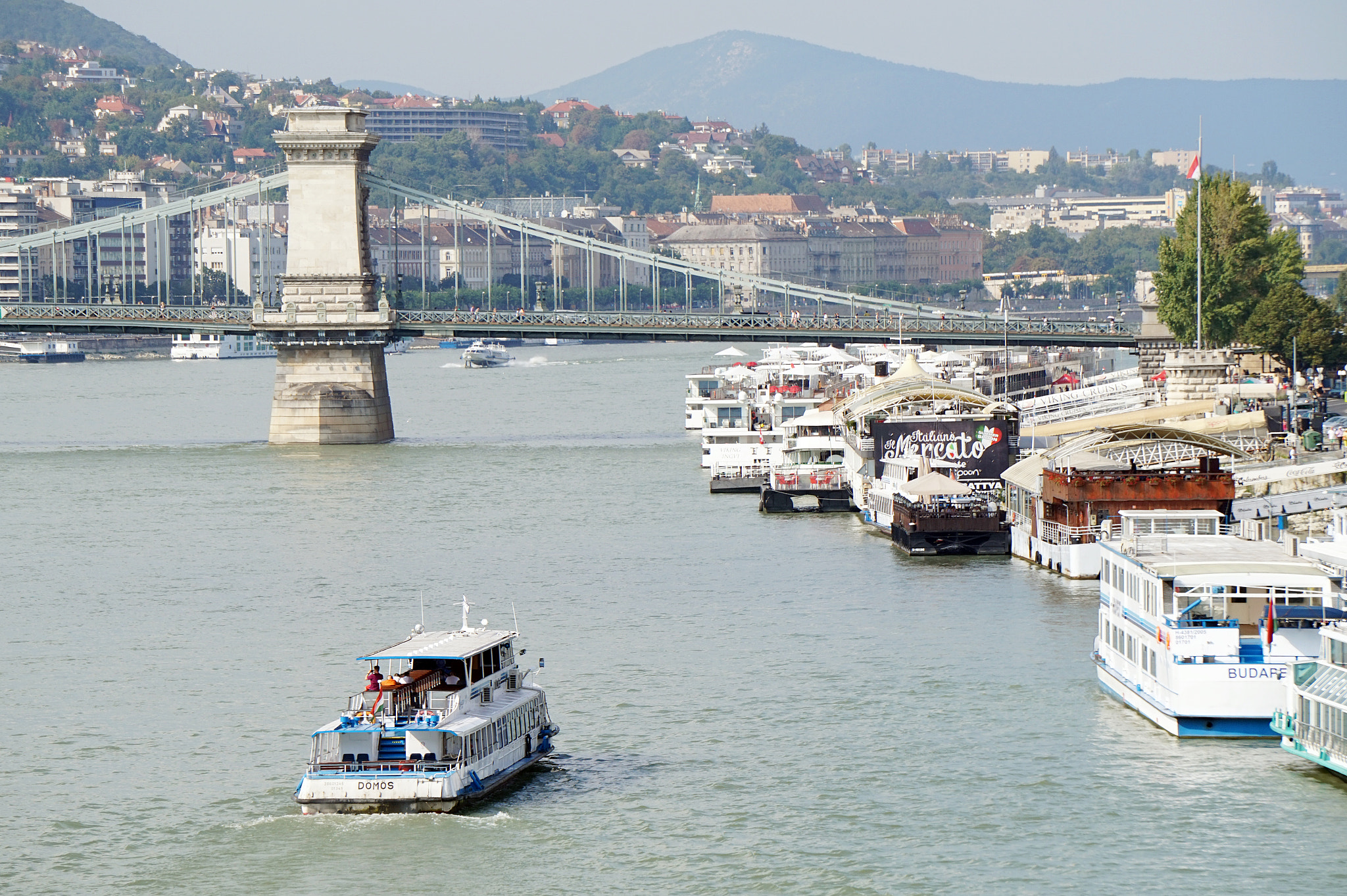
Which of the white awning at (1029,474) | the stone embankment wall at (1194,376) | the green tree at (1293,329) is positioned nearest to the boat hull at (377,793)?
the white awning at (1029,474)

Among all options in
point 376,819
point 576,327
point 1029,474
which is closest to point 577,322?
point 576,327

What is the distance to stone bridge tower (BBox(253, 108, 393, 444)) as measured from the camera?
6519 cm

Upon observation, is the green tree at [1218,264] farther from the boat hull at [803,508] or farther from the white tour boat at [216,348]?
the white tour boat at [216,348]

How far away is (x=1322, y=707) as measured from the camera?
22.5m

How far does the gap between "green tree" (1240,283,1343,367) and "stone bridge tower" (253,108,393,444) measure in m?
26.9

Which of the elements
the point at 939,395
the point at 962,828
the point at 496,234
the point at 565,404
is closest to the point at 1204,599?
the point at 962,828

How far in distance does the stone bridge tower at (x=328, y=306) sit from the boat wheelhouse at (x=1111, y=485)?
101 ft

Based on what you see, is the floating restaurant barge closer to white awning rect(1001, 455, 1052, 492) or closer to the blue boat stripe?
white awning rect(1001, 455, 1052, 492)

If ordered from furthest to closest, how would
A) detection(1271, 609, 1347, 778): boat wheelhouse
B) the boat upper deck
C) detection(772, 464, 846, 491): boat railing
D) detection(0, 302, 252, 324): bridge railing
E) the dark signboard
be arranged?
detection(0, 302, 252, 324): bridge railing
detection(772, 464, 846, 491): boat railing
the dark signboard
the boat upper deck
detection(1271, 609, 1347, 778): boat wheelhouse

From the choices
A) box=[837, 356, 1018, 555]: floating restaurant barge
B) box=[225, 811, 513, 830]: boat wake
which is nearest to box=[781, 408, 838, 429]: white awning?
box=[837, 356, 1018, 555]: floating restaurant barge

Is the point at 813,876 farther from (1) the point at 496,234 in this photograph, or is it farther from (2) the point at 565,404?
(1) the point at 496,234

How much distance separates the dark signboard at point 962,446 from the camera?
44.5 m

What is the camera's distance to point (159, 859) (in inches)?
840

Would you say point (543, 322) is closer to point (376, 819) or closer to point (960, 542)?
point (960, 542)
